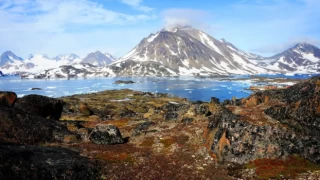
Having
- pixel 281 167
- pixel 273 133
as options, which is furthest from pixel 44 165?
pixel 273 133

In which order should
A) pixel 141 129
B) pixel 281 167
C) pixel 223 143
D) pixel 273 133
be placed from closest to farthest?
pixel 281 167 < pixel 273 133 < pixel 223 143 < pixel 141 129

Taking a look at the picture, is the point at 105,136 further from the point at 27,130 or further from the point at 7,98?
the point at 7,98

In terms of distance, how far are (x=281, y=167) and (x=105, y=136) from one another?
27.6 meters

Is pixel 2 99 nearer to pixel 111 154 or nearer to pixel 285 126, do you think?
pixel 111 154

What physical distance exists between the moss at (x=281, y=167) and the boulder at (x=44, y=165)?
1835 cm

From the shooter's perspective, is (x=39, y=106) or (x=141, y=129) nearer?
(x=141, y=129)

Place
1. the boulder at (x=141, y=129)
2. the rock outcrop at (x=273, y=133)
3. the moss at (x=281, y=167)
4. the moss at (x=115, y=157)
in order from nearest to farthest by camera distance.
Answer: the moss at (x=281, y=167), the rock outcrop at (x=273, y=133), the moss at (x=115, y=157), the boulder at (x=141, y=129)

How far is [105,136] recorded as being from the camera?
47.3m

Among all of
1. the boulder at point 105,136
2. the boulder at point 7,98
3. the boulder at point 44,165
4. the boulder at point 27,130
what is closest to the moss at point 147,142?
the boulder at point 105,136

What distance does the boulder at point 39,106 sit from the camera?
61281 mm

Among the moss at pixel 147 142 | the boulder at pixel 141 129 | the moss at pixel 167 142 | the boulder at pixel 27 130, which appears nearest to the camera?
the boulder at pixel 27 130

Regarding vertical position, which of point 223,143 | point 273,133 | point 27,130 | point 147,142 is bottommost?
point 147,142

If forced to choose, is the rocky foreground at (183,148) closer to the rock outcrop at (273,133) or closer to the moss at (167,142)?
the rock outcrop at (273,133)

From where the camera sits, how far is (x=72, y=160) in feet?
106
